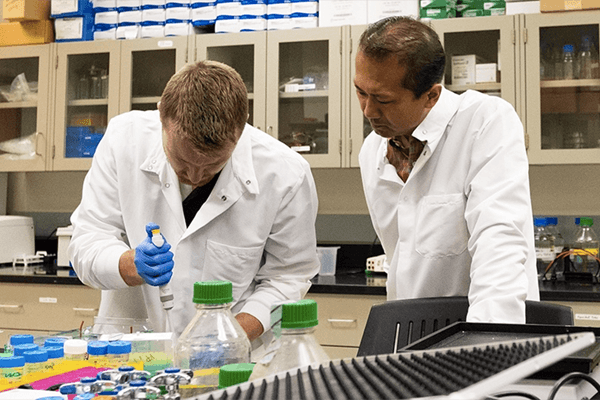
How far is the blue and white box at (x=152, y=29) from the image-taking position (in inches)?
131

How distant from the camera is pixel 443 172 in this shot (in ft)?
4.82

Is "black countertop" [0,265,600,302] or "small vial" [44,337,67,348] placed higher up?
"small vial" [44,337,67,348]

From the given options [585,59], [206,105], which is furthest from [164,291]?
[585,59]

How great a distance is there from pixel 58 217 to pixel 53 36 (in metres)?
1.00

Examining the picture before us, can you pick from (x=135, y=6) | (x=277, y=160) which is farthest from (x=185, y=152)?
(x=135, y=6)

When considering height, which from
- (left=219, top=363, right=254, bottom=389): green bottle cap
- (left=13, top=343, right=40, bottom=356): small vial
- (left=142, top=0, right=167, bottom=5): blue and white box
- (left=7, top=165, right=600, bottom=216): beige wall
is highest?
(left=142, top=0, right=167, bottom=5): blue and white box

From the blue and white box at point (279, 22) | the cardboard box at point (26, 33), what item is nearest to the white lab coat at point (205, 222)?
the blue and white box at point (279, 22)

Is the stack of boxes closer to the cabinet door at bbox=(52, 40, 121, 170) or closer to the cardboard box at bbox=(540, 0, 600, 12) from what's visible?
the cabinet door at bbox=(52, 40, 121, 170)

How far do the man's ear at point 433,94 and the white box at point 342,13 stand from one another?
172 cm

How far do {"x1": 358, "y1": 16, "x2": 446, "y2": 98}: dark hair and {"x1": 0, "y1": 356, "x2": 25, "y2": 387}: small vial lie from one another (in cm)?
86

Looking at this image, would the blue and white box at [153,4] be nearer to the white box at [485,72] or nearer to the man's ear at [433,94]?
the white box at [485,72]

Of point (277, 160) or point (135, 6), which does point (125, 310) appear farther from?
point (135, 6)

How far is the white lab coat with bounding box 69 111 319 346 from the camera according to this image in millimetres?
→ 1484

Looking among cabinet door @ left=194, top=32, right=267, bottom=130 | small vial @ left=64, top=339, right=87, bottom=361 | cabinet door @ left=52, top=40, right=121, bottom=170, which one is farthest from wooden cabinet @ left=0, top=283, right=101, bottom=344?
small vial @ left=64, top=339, right=87, bottom=361
